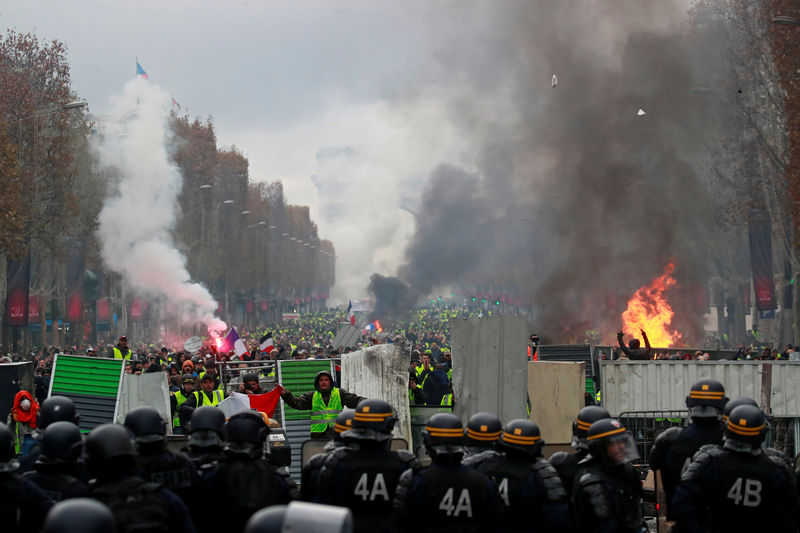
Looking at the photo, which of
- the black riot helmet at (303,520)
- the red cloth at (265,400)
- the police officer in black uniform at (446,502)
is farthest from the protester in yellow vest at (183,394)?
the black riot helmet at (303,520)

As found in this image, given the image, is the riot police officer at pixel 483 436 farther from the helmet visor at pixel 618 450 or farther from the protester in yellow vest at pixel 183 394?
the protester in yellow vest at pixel 183 394

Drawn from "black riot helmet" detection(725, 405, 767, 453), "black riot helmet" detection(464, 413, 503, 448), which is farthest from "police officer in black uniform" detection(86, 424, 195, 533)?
"black riot helmet" detection(725, 405, 767, 453)

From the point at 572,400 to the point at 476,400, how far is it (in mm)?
1391

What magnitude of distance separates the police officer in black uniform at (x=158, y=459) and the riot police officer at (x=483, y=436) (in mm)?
1478

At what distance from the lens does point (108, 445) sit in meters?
4.65

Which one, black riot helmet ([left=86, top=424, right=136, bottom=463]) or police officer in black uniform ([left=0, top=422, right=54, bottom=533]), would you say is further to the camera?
police officer in black uniform ([left=0, top=422, right=54, bottom=533])

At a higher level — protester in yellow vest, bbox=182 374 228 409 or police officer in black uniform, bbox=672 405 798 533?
protester in yellow vest, bbox=182 374 228 409

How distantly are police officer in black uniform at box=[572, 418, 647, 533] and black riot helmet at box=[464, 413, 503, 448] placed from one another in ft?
1.59

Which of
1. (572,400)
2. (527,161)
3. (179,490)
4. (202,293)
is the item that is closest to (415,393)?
(572,400)

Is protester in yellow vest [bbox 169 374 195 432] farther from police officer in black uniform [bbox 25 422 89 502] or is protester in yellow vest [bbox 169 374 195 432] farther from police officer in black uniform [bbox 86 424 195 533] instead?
police officer in black uniform [bbox 86 424 195 533]

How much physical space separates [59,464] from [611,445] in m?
2.83

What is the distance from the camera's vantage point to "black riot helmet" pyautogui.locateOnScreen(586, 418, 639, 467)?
5.83m

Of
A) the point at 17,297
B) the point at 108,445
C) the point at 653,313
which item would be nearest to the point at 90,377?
the point at 108,445

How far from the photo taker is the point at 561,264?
3784 centimetres
